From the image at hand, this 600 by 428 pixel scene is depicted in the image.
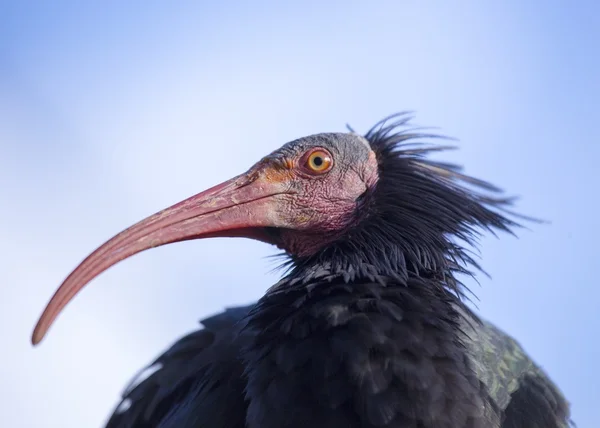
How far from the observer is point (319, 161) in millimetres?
5527

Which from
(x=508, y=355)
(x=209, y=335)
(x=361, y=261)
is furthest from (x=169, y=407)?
(x=508, y=355)

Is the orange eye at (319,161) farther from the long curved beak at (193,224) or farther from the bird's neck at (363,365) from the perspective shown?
the bird's neck at (363,365)

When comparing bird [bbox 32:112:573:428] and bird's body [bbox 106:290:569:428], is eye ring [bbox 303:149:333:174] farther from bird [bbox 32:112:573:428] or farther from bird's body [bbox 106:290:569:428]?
bird's body [bbox 106:290:569:428]

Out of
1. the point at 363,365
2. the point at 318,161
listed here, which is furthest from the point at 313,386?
the point at 318,161

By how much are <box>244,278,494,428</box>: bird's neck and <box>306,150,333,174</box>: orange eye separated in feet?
3.61

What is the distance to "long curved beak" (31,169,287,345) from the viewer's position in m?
4.93

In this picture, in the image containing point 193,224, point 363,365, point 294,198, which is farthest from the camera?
point 294,198

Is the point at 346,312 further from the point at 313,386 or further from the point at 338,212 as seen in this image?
the point at 338,212

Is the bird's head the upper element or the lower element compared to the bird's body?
upper

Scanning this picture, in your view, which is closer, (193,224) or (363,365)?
(363,365)

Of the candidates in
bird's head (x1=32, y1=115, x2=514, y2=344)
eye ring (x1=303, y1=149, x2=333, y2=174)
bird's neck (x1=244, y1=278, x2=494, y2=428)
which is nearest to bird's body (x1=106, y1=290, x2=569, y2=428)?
bird's neck (x1=244, y1=278, x2=494, y2=428)

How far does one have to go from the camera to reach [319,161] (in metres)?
5.53

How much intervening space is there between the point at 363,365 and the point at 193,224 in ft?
4.88

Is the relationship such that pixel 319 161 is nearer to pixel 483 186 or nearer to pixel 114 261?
pixel 483 186
